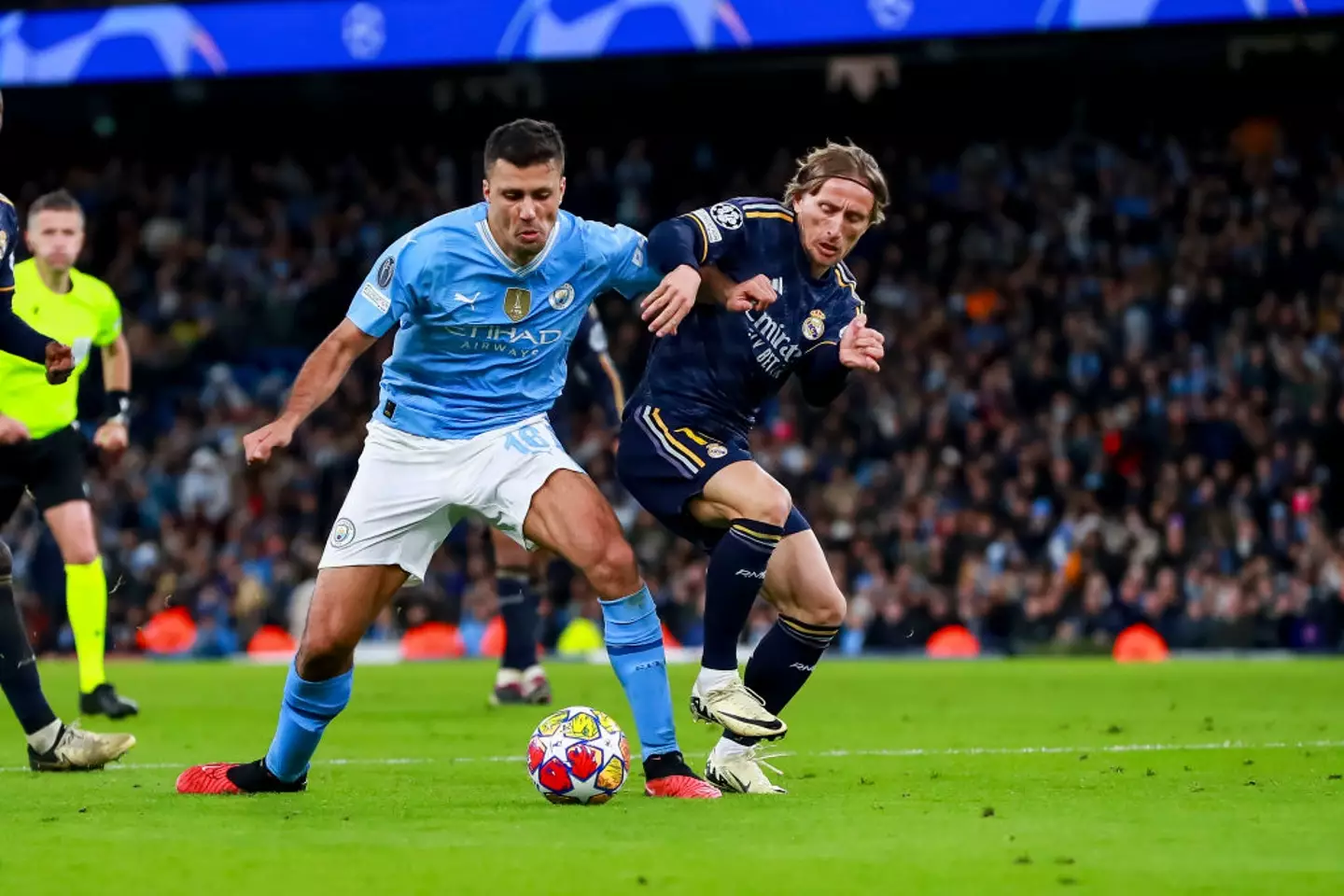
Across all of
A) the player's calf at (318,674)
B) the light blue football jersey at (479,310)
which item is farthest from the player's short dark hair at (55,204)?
the player's calf at (318,674)

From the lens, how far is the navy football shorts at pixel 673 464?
23.7ft

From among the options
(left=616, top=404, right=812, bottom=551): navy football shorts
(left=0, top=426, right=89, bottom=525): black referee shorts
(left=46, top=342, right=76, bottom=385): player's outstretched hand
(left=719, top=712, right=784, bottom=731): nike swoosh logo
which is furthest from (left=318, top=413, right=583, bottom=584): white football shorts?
(left=0, top=426, right=89, bottom=525): black referee shorts

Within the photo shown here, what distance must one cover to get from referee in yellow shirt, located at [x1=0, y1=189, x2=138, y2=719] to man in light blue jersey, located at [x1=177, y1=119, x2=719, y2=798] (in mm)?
3887

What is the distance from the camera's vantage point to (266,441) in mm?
6148

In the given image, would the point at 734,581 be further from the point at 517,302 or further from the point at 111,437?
the point at 111,437

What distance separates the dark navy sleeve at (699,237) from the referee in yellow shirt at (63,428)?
4603 mm

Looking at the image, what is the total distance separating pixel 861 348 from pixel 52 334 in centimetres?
577

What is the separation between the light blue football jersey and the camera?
22.0ft

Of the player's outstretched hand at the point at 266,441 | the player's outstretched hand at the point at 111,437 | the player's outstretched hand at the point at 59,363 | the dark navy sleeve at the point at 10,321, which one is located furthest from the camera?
the player's outstretched hand at the point at 111,437

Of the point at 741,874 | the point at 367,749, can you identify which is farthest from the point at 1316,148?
the point at 741,874

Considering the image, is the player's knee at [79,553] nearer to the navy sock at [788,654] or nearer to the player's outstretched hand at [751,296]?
the navy sock at [788,654]

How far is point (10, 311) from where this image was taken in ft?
24.7

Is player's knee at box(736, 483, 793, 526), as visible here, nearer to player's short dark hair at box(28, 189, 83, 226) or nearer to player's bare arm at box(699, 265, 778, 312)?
player's bare arm at box(699, 265, 778, 312)

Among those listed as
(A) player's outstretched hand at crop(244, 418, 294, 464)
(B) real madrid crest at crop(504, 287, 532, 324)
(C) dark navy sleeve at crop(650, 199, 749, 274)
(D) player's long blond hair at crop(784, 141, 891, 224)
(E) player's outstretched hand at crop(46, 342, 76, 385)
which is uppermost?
(D) player's long blond hair at crop(784, 141, 891, 224)
